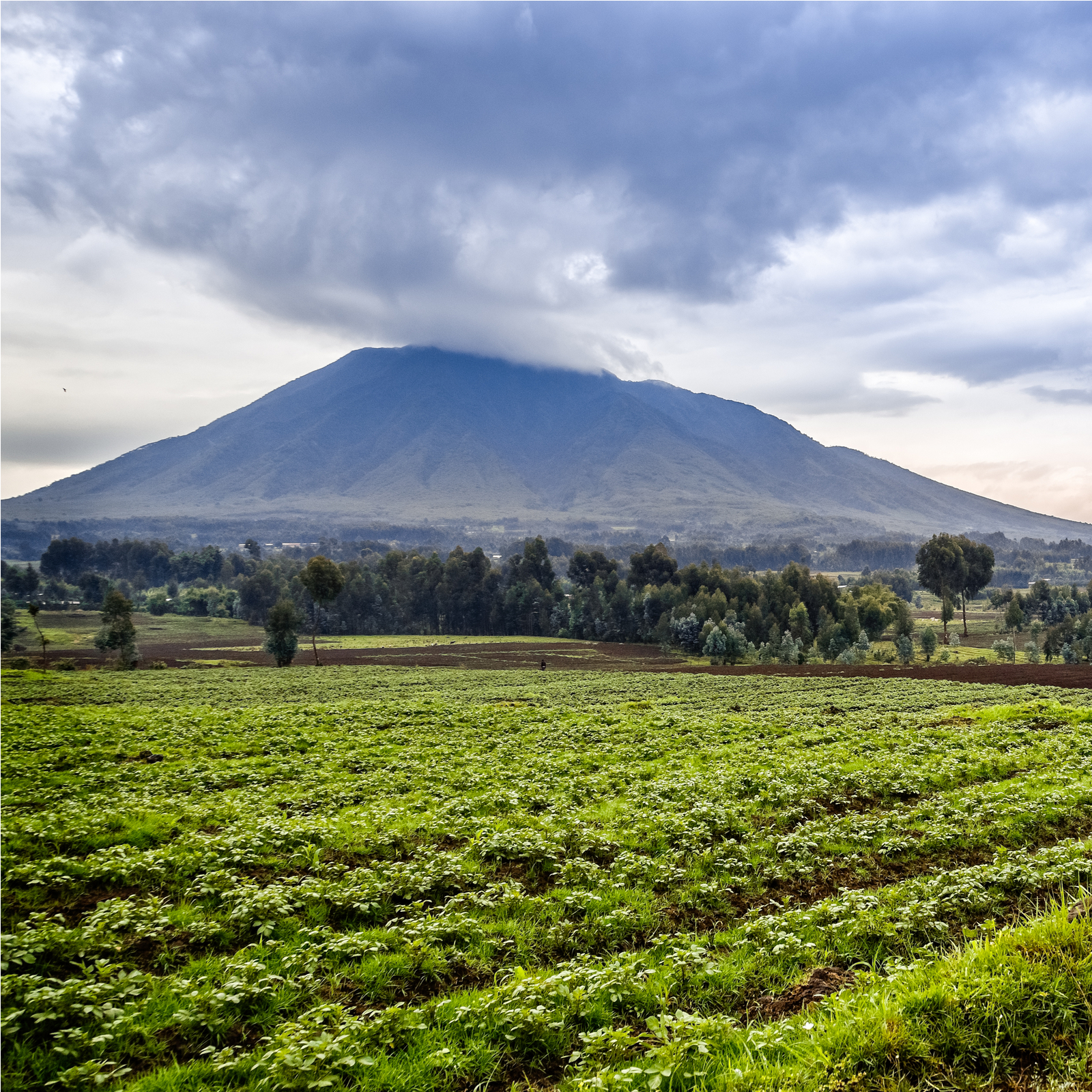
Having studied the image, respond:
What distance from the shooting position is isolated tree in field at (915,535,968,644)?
419ft

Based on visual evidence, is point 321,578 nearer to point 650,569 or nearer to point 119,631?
point 119,631

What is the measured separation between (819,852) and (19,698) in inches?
2125

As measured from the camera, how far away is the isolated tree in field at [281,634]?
290 feet

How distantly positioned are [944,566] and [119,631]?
139362 mm

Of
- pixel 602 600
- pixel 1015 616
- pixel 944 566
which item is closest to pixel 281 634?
pixel 602 600

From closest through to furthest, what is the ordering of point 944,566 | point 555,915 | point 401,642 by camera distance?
point 555,915
point 944,566
point 401,642

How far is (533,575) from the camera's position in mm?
164250

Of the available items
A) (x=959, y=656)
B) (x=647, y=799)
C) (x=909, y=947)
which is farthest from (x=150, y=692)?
(x=959, y=656)

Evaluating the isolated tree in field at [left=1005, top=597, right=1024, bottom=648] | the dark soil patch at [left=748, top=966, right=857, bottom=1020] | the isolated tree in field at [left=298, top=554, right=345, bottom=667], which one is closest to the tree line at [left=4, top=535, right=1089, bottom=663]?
the isolated tree in field at [left=298, top=554, right=345, bottom=667]

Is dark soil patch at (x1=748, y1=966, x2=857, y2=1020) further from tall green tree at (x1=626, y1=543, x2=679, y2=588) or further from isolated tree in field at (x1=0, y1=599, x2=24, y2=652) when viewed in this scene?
tall green tree at (x1=626, y1=543, x2=679, y2=588)

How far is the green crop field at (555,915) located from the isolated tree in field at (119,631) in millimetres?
72025

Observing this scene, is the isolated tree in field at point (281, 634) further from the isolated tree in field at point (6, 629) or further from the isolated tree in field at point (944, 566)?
the isolated tree in field at point (944, 566)

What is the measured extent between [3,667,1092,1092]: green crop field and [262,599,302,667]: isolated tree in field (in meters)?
66.2

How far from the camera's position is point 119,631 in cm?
8619
